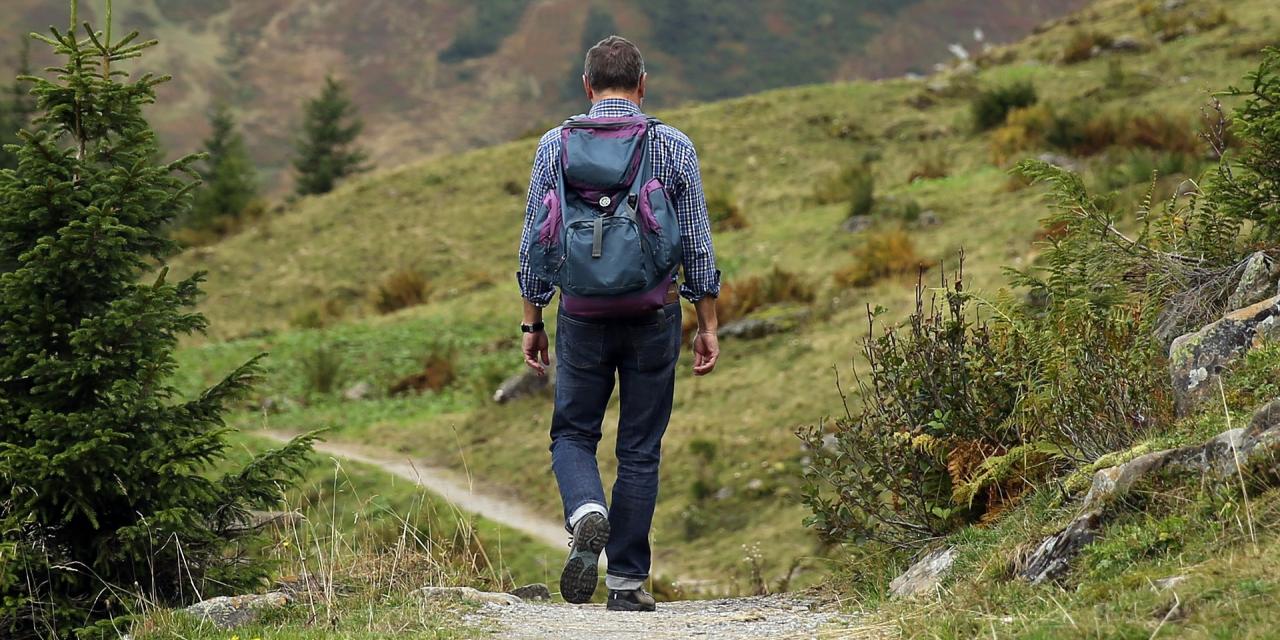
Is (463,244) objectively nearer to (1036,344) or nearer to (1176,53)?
(1176,53)

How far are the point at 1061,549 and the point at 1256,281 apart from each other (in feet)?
5.64

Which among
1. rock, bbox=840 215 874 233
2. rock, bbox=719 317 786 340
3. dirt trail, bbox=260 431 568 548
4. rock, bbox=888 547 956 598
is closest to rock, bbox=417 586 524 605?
rock, bbox=888 547 956 598

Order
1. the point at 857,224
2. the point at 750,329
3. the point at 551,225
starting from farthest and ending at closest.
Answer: the point at 857,224
the point at 750,329
the point at 551,225

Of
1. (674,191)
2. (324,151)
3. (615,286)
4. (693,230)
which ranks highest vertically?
(324,151)

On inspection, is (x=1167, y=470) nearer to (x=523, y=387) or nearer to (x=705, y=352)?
(x=705, y=352)

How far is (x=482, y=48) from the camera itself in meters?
181

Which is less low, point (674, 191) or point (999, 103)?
point (999, 103)

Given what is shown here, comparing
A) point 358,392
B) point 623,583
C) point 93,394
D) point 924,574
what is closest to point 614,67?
point 623,583

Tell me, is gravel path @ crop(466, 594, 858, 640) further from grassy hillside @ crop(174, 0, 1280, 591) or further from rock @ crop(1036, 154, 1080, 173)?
rock @ crop(1036, 154, 1080, 173)

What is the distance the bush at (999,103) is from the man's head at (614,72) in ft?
55.7

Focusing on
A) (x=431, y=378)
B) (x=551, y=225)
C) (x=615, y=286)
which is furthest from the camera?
(x=431, y=378)

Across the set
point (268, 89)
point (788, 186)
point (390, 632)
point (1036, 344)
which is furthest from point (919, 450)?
point (268, 89)

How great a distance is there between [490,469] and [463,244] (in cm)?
1253

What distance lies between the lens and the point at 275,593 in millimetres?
4793
